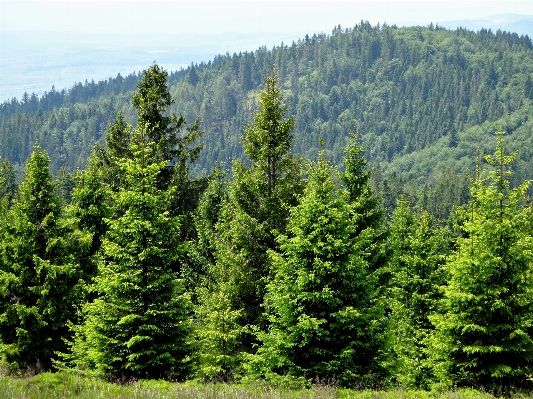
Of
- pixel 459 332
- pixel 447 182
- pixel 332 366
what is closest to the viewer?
pixel 332 366

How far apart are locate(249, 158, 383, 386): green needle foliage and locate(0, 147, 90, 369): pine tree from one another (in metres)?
8.33

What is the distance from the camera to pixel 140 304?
52.3 feet

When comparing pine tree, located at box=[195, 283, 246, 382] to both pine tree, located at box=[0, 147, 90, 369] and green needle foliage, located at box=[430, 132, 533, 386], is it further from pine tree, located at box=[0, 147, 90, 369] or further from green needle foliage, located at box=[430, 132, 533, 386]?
green needle foliage, located at box=[430, 132, 533, 386]

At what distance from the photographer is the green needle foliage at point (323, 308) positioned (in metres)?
15.1

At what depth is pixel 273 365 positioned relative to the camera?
A: 50.5 ft

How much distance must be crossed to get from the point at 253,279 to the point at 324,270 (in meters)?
5.50

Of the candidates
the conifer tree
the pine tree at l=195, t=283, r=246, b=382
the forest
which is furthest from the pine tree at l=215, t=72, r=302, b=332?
the conifer tree

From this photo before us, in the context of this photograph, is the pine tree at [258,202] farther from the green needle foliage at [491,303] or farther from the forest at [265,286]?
the green needle foliage at [491,303]

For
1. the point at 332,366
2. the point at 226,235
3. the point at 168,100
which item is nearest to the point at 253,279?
the point at 226,235

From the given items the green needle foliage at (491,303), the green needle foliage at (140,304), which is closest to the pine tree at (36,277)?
the green needle foliage at (140,304)

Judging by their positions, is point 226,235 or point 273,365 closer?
point 273,365

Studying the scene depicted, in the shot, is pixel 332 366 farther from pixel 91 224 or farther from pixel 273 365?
pixel 91 224

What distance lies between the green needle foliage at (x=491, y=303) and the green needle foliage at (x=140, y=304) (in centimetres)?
880

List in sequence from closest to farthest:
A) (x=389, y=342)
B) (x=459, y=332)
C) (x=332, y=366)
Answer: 1. (x=332, y=366)
2. (x=389, y=342)
3. (x=459, y=332)
